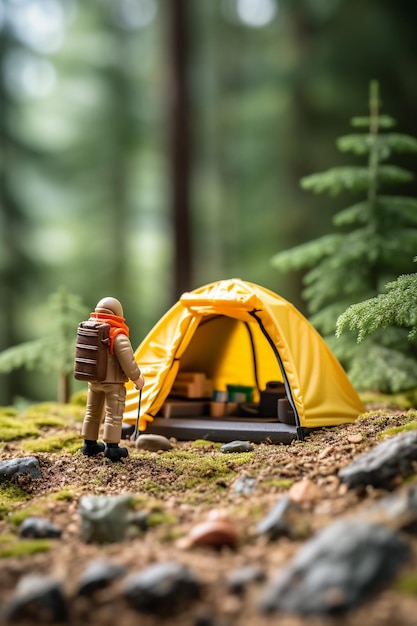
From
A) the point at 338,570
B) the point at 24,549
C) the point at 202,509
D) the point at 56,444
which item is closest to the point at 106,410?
the point at 56,444

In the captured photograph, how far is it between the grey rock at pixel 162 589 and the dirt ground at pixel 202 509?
0.17 feet

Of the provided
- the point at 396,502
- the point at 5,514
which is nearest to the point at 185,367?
the point at 5,514

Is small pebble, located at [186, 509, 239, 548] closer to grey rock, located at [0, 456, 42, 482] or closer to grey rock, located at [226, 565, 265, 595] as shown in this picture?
grey rock, located at [226, 565, 265, 595]

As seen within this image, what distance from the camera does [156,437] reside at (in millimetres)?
7812

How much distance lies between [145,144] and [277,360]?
36.7 feet

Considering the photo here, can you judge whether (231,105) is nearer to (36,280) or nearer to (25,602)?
(36,280)

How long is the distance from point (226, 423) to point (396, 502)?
4.06 meters

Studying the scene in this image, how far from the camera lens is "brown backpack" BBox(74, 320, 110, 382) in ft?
23.3

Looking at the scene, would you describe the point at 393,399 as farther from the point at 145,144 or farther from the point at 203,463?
the point at 145,144

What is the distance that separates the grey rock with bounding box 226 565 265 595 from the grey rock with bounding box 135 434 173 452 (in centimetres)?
377

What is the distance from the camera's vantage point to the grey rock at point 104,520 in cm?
486

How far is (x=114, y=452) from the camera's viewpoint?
7.21 m

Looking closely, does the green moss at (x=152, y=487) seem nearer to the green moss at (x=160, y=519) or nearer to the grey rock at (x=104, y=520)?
the green moss at (x=160, y=519)

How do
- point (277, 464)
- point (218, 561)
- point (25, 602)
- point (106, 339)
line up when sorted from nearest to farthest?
point (25, 602), point (218, 561), point (277, 464), point (106, 339)
